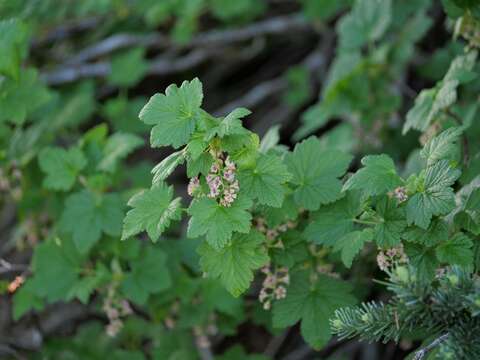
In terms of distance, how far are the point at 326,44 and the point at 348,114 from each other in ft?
2.84

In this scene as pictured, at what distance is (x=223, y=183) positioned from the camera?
165cm

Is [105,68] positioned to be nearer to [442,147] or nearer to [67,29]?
[67,29]

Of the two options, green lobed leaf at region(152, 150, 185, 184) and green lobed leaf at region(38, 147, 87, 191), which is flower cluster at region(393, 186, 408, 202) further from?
green lobed leaf at region(38, 147, 87, 191)

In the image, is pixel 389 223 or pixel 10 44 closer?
pixel 389 223

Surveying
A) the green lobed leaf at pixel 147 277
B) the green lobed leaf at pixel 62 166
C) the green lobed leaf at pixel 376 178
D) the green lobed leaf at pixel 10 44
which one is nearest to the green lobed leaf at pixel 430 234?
the green lobed leaf at pixel 376 178

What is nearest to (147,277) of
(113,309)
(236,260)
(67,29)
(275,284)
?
(113,309)

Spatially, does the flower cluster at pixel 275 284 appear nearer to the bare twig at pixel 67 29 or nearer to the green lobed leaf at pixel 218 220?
the green lobed leaf at pixel 218 220

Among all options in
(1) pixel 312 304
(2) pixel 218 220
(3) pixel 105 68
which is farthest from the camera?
(3) pixel 105 68

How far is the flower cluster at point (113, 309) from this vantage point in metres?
2.31

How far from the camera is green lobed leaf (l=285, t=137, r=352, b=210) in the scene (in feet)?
6.10

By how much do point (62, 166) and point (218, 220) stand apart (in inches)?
40.9

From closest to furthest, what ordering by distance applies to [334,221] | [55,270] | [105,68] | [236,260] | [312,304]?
[236,260] → [334,221] → [312,304] → [55,270] → [105,68]

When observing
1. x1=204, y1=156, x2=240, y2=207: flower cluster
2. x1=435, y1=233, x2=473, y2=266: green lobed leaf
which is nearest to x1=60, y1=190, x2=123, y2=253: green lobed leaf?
x1=204, y1=156, x2=240, y2=207: flower cluster

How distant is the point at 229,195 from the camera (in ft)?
5.35
